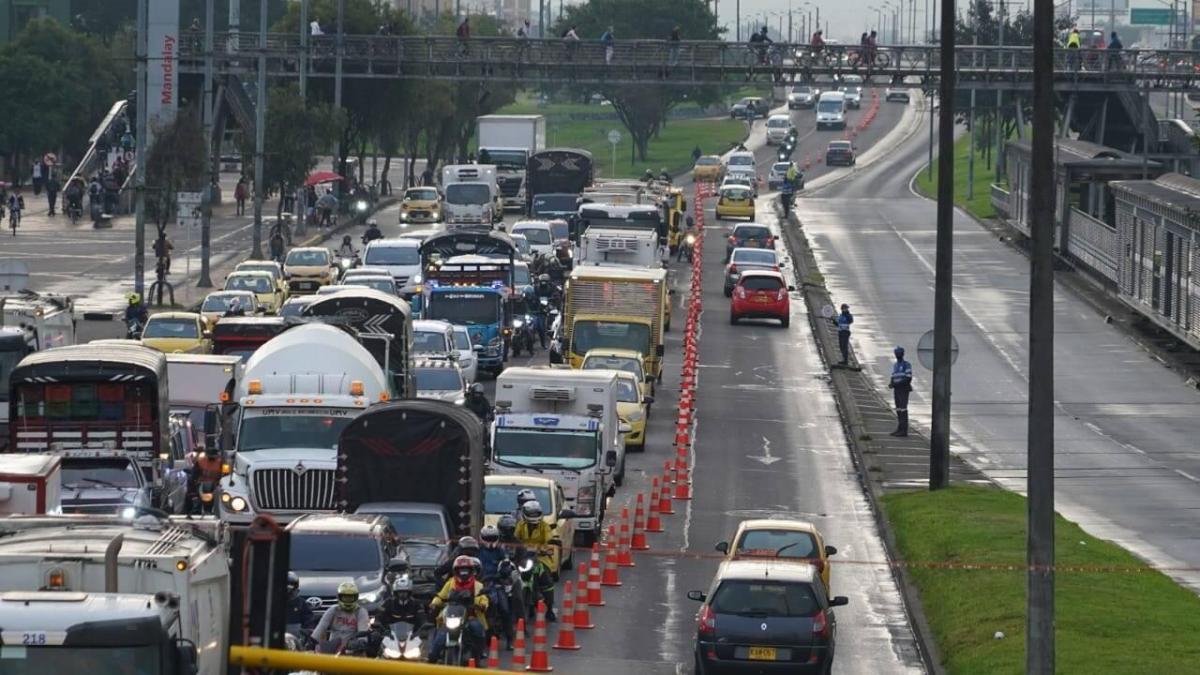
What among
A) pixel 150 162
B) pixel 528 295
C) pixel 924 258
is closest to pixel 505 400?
pixel 528 295

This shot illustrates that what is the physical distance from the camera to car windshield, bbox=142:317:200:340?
49125 mm

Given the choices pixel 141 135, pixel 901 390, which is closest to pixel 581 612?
pixel 901 390

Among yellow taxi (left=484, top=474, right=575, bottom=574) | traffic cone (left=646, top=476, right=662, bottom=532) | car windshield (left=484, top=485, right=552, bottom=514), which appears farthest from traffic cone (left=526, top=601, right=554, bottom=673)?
traffic cone (left=646, top=476, right=662, bottom=532)

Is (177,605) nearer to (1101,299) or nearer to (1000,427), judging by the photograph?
(1000,427)

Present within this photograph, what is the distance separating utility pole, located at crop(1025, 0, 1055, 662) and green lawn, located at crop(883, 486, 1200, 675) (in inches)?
123

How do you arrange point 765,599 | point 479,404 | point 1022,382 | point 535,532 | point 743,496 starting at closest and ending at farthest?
point 765,599 → point 535,532 → point 743,496 → point 479,404 → point 1022,382

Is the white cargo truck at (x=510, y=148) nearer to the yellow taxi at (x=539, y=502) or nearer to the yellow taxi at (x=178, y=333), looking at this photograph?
the yellow taxi at (x=178, y=333)

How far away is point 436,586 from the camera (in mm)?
26953

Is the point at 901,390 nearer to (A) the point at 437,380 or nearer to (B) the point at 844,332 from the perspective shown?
(A) the point at 437,380

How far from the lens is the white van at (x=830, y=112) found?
518ft

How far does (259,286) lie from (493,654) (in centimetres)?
3678

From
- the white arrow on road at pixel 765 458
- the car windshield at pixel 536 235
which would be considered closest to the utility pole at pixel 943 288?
the white arrow on road at pixel 765 458

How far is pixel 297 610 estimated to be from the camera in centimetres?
2439

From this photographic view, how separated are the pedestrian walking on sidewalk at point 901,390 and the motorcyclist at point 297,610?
22.8m
